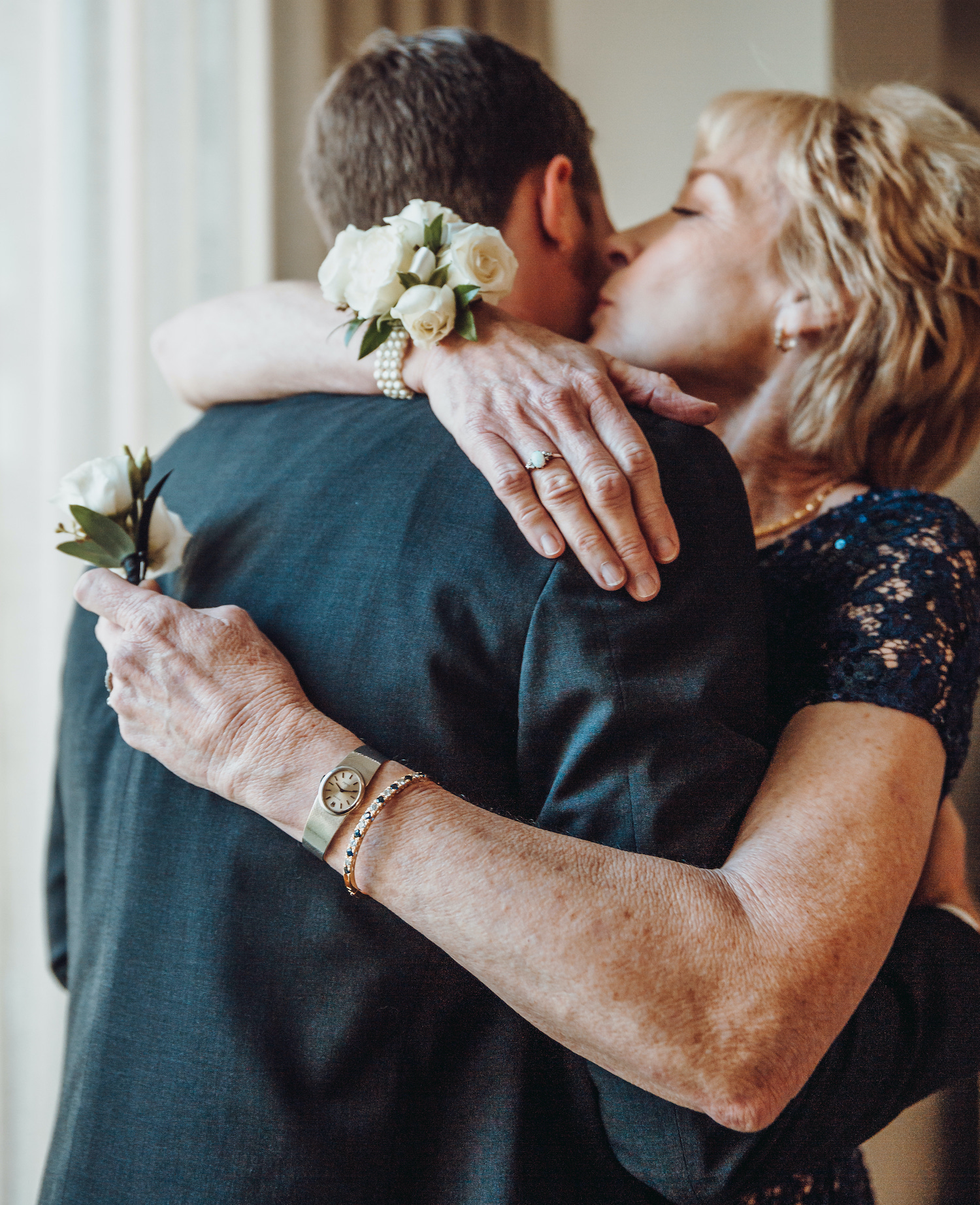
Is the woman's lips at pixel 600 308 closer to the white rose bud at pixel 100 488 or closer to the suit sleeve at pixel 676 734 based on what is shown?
the suit sleeve at pixel 676 734

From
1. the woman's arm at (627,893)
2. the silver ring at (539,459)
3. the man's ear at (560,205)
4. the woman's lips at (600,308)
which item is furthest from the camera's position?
the woman's lips at (600,308)

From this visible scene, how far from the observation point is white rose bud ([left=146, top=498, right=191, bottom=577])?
3.04 ft

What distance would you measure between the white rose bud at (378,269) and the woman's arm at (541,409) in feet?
0.23

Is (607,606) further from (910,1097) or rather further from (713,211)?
(713,211)

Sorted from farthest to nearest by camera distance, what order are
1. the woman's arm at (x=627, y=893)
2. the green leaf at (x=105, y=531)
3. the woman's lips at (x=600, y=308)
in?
the woman's lips at (x=600, y=308) < the green leaf at (x=105, y=531) < the woman's arm at (x=627, y=893)

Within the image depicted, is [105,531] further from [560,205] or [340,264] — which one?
[560,205]

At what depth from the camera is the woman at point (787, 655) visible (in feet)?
2.28

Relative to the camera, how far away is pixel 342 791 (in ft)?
2.43

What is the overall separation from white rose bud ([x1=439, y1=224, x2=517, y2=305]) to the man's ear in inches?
13.0

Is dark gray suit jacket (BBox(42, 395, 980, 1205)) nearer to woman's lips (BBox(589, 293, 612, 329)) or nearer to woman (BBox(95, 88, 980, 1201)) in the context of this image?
woman (BBox(95, 88, 980, 1201))

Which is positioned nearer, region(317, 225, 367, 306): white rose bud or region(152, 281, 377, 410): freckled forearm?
region(317, 225, 367, 306): white rose bud

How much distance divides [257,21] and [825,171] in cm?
145

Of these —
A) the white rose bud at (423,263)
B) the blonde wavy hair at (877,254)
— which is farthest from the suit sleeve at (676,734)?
the blonde wavy hair at (877,254)

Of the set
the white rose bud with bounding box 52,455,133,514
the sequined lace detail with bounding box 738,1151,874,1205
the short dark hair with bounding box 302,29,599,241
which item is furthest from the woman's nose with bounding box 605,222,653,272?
the sequined lace detail with bounding box 738,1151,874,1205
